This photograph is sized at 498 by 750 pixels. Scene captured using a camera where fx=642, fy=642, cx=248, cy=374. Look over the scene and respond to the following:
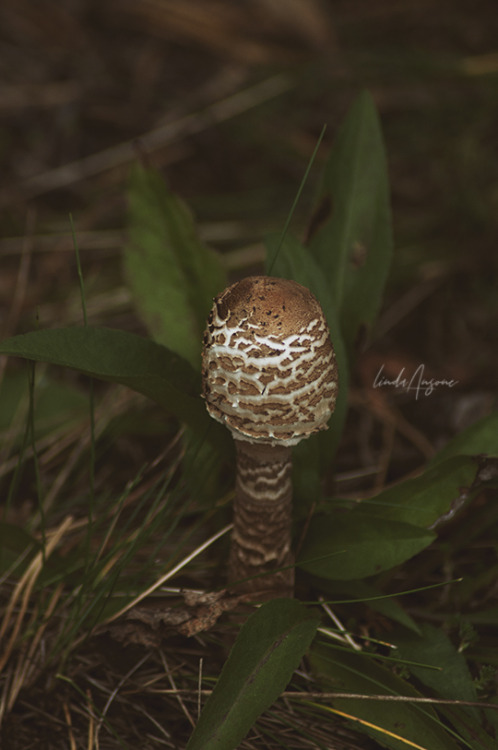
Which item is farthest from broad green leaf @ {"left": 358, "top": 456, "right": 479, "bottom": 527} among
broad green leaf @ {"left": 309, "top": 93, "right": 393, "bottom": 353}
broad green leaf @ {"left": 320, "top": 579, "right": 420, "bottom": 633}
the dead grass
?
broad green leaf @ {"left": 309, "top": 93, "right": 393, "bottom": 353}

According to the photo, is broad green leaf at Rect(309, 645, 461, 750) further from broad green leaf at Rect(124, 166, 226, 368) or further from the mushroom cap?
broad green leaf at Rect(124, 166, 226, 368)

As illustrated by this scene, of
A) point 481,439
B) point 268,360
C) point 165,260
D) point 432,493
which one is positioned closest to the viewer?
point 268,360

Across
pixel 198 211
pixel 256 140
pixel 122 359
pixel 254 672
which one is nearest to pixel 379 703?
pixel 254 672

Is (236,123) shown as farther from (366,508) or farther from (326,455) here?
(366,508)

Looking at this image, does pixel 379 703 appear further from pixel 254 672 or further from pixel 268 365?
pixel 268 365

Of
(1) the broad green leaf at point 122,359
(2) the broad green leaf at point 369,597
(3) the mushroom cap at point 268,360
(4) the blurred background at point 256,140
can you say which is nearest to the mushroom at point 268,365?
(3) the mushroom cap at point 268,360

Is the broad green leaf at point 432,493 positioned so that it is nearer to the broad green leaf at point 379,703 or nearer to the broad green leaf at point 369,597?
the broad green leaf at point 369,597
